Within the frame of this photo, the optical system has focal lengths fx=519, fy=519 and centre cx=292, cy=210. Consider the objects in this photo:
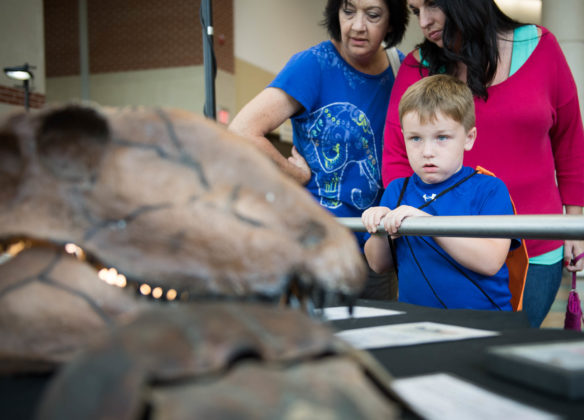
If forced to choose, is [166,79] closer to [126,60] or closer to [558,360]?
[126,60]

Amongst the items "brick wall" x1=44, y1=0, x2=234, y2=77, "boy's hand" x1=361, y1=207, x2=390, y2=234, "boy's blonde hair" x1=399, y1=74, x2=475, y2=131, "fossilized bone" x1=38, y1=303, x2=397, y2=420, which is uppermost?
"brick wall" x1=44, y1=0, x2=234, y2=77

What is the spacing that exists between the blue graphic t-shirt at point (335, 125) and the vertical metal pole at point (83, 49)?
7425 millimetres

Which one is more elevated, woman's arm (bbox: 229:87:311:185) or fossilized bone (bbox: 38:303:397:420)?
woman's arm (bbox: 229:87:311:185)

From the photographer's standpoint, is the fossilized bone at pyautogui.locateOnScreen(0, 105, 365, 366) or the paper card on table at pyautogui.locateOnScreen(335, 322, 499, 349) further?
the paper card on table at pyautogui.locateOnScreen(335, 322, 499, 349)

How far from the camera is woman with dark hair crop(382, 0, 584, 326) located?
1482 millimetres

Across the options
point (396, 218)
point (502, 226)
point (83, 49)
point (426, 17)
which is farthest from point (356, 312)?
point (83, 49)

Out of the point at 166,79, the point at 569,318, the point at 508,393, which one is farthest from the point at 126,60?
the point at 508,393

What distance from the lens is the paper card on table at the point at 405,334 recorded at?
827 mm

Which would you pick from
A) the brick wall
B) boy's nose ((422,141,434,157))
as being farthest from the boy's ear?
the brick wall

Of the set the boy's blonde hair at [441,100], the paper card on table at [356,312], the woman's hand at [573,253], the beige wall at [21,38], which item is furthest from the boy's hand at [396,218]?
the beige wall at [21,38]

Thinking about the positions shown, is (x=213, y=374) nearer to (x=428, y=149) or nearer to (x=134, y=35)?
(x=428, y=149)

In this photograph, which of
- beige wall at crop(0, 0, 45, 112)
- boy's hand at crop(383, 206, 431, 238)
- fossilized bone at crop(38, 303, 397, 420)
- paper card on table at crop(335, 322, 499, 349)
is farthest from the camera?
beige wall at crop(0, 0, 45, 112)

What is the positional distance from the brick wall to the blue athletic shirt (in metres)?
6.00

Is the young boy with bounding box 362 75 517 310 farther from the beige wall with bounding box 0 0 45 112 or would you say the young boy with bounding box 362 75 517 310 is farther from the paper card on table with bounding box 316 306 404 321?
the beige wall with bounding box 0 0 45 112
